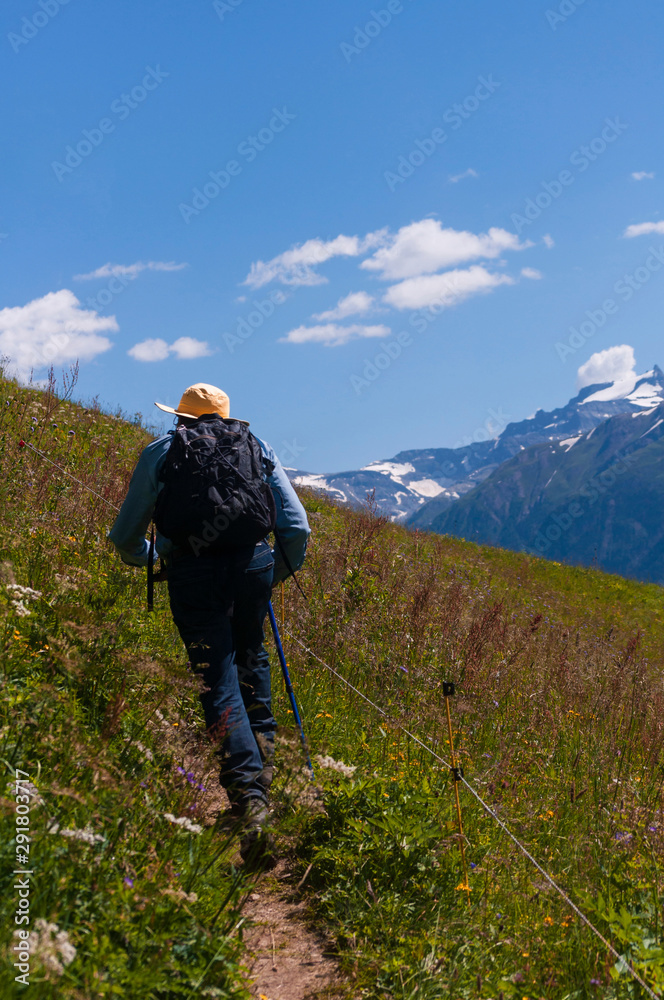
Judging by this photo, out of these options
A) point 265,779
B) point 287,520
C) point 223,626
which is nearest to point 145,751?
point 223,626

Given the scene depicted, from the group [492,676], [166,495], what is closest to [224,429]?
[166,495]

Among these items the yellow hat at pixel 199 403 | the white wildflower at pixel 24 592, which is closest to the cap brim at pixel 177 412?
the yellow hat at pixel 199 403

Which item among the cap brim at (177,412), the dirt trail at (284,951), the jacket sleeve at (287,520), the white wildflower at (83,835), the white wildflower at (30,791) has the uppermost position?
the cap brim at (177,412)

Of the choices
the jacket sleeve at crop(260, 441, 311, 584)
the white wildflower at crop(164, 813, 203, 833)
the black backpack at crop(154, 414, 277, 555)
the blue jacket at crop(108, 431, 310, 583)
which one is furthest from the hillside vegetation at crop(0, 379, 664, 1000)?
A: the jacket sleeve at crop(260, 441, 311, 584)

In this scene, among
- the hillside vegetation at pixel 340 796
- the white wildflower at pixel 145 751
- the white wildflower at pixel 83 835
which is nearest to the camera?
the white wildflower at pixel 83 835

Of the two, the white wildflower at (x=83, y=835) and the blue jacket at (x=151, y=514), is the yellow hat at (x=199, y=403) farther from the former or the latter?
the white wildflower at (x=83, y=835)

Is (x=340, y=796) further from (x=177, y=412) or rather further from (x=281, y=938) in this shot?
(x=177, y=412)

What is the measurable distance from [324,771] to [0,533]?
2.58 meters

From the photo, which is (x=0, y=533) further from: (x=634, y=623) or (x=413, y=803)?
(x=634, y=623)

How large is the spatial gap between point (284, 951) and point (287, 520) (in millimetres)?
2193

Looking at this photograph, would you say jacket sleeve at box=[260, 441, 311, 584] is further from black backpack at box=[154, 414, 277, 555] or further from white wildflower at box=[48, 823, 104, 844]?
white wildflower at box=[48, 823, 104, 844]

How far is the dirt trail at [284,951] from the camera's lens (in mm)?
2725

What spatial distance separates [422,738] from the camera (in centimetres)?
473

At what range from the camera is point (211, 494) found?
339 cm
